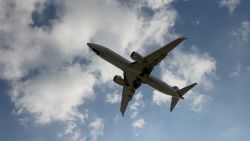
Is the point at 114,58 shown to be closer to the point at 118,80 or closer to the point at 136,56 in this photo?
the point at 136,56

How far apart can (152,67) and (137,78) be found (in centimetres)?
444

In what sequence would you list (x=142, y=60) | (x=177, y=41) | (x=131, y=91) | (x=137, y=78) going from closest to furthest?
(x=177, y=41)
(x=142, y=60)
(x=137, y=78)
(x=131, y=91)

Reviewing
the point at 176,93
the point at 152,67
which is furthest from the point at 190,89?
the point at 152,67

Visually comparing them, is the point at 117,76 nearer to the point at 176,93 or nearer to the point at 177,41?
the point at 176,93

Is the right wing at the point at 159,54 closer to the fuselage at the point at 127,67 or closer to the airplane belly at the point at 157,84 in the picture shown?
the fuselage at the point at 127,67

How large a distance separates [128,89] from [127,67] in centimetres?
912

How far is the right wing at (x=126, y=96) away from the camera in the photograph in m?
67.7

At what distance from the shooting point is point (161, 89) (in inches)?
2431

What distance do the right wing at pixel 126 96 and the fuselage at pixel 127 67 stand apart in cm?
572

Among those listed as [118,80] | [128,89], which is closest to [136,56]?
[118,80]

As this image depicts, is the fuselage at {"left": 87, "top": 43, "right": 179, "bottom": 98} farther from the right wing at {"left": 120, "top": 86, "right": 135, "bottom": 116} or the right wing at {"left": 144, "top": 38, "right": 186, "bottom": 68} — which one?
the right wing at {"left": 120, "top": 86, "right": 135, "bottom": 116}

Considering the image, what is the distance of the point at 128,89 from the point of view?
222ft

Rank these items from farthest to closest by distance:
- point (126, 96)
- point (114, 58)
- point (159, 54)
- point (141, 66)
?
point (126, 96), point (141, 66), point (114, 58), point (159, 54)

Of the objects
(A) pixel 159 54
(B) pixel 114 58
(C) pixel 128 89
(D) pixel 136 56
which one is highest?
(C) pixel 128 89
